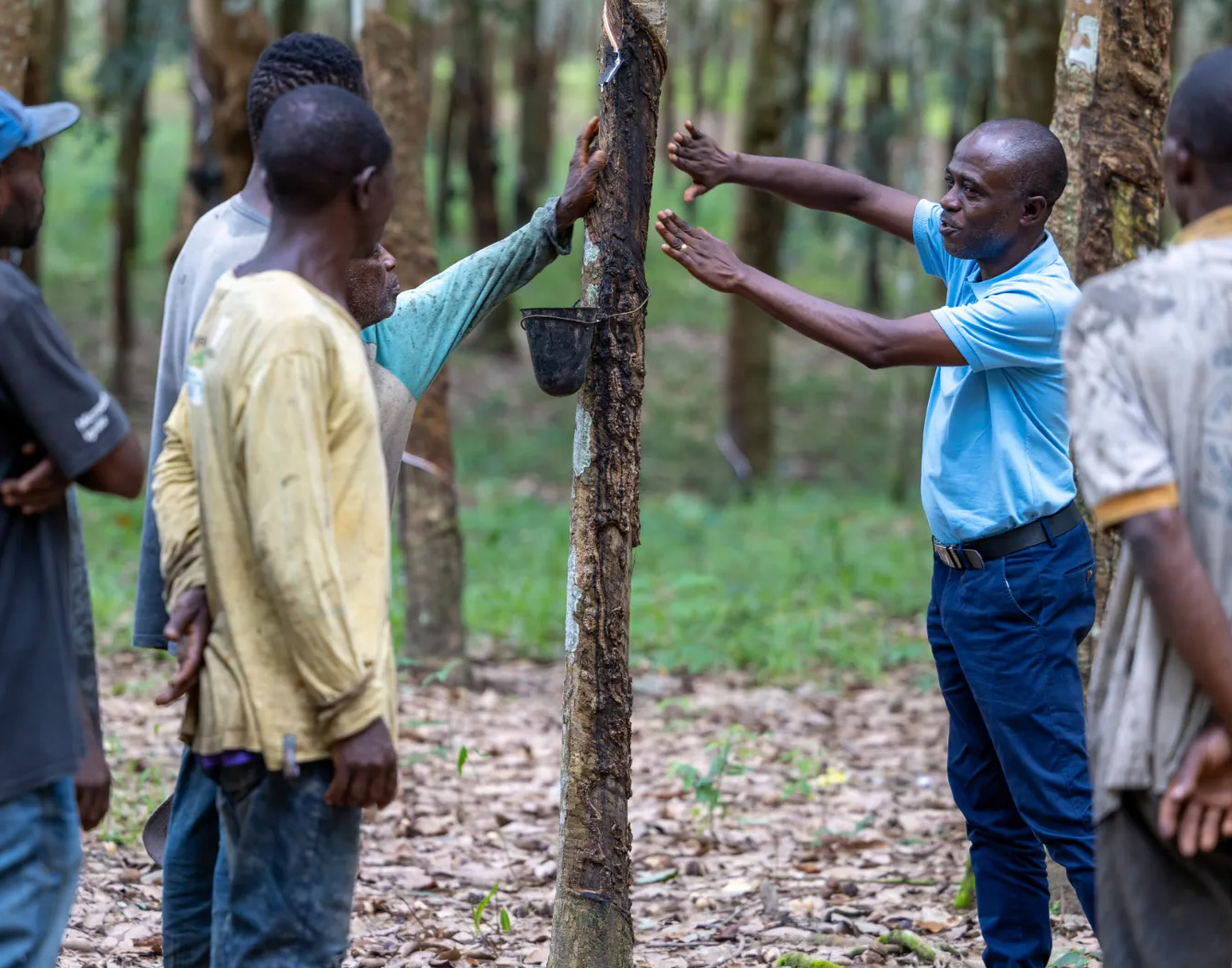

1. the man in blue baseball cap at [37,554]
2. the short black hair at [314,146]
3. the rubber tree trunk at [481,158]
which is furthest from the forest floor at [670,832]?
the rubber tree trunk at [481,158]

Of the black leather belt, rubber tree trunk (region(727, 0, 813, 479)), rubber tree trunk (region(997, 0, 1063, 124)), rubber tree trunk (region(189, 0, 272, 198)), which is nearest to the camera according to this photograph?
the black leather belt

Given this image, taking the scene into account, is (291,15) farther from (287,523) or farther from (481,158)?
(287,523)

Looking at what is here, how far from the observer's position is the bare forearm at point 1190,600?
2271 millimetres

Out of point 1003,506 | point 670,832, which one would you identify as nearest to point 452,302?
point 1003,506

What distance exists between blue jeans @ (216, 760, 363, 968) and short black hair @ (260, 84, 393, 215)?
108cm

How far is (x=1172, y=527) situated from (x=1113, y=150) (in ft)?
8.35

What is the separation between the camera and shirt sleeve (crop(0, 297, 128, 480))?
2.40m

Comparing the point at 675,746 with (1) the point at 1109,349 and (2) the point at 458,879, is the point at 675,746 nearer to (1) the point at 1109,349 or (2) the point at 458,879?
(2) the point at 458,879

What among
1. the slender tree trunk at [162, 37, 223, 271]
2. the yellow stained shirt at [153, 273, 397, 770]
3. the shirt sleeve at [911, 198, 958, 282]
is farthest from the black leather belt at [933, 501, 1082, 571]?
the slender tree trunk at [162, 37, 223, 271]

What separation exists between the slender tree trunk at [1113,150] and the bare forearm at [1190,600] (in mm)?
2208

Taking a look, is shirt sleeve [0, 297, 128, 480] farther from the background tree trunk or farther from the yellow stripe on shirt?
the background tree trunk

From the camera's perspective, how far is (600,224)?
11.9 ft

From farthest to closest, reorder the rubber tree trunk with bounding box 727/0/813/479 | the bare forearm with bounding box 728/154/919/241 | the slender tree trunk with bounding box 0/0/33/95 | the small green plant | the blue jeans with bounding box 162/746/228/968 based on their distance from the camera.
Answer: the rubber tree trunk with bounding box 727/0/813/479
the slender tree trunk with bounding box 0/0/33/95
the small green plant
the bare forearm with bounding box 728/154/919/241
the blue jeans with bounding box 162/746/228/968

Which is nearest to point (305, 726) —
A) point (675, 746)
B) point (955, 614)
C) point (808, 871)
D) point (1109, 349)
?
point (1109, 349)
